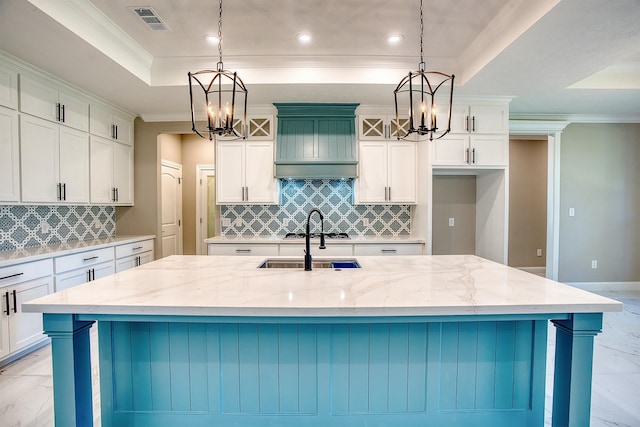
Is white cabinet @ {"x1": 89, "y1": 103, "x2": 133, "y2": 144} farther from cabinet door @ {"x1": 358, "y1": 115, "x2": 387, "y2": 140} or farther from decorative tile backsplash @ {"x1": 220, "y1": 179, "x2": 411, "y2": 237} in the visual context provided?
cabinet door @ {"x1": 358, "y1": 115, "x2": 387, "y2": 140}

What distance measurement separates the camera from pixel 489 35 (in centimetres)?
273

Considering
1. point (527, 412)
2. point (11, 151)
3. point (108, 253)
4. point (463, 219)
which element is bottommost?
point (527, 412)

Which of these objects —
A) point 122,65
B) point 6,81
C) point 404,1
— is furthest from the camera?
point 122,65

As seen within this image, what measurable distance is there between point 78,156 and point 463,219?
494 cm

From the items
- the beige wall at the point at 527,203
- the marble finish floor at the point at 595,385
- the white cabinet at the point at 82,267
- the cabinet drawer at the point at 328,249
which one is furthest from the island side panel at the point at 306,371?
the beige wall at the point at 527,203

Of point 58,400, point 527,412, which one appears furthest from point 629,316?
point 58,400

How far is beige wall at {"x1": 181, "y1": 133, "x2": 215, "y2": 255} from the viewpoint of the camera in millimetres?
6016

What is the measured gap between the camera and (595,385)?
2309 millimetres

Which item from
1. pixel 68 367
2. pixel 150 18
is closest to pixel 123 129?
pixel 150 18

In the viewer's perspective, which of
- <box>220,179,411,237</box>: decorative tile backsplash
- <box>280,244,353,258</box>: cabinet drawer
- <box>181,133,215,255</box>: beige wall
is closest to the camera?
<box>280,244,353,258</box>: cabinet drawer

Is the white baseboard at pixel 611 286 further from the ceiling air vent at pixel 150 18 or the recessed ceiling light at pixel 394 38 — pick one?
the ceiling air vent at pixel 150 18

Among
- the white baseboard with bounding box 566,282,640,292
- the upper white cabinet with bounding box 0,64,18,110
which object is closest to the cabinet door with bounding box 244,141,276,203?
the upper white cabinet with bounding box 0,64,18,110

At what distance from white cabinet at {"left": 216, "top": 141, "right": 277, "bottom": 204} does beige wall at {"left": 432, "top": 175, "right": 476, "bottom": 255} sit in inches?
94.3

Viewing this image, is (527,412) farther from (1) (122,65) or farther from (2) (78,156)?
(2) (78,156)
